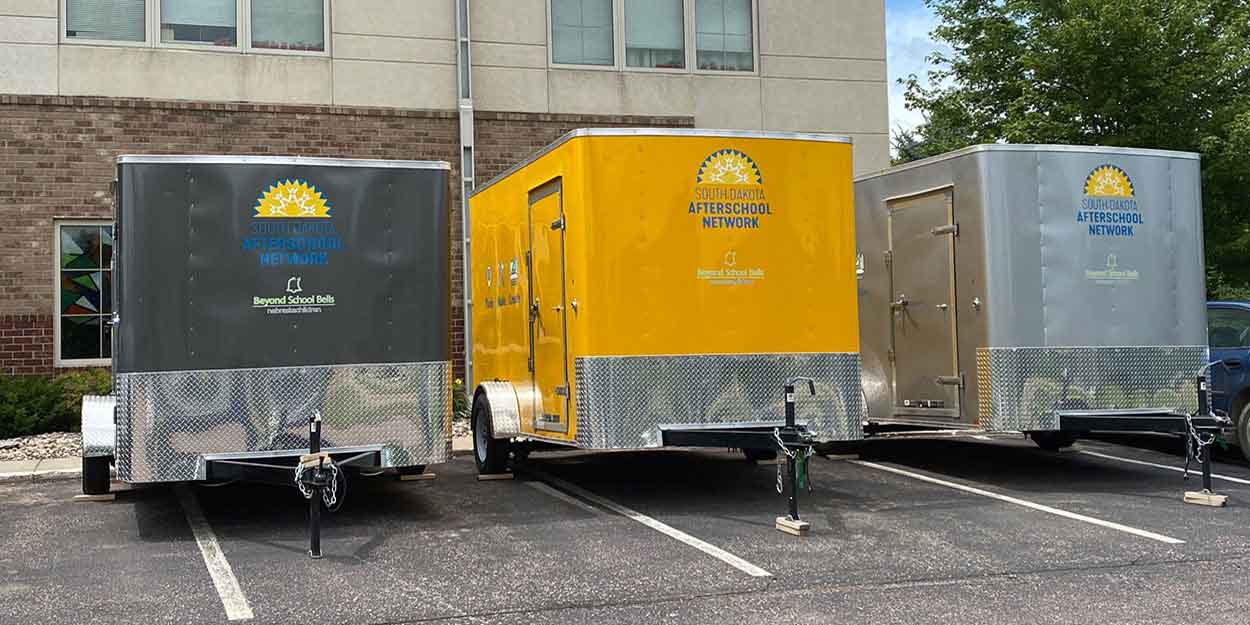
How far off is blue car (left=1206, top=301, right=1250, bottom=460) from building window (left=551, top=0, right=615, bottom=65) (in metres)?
8.85

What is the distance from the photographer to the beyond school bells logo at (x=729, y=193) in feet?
29.2

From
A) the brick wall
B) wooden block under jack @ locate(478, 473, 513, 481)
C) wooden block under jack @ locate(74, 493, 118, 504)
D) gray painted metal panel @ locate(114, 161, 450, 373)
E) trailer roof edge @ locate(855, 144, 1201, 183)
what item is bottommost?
wooden block under jack @ locate(478, 473, 513, 481)

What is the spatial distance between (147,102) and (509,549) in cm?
999

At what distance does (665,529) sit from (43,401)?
8.61 m

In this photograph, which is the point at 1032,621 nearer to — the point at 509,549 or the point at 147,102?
the point at 509,549

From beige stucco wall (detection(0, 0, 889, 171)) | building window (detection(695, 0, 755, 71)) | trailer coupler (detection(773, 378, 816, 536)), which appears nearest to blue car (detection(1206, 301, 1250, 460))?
trailer coupler (detection(773, 378, 816, 536))

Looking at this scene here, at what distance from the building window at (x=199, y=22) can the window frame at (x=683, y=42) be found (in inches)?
165

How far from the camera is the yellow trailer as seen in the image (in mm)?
8727

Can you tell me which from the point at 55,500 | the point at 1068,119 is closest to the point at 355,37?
the point at 55,500

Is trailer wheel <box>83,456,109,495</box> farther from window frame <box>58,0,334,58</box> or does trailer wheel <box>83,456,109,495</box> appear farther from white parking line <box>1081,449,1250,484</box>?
white parking line <box>1081,449,1250,484</box>

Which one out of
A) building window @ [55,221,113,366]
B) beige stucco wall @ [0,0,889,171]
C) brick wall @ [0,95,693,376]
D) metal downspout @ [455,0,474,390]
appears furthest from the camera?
metal downspout @ [455,0,474,390]

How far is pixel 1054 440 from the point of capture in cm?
1253

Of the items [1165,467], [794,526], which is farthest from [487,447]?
[1165,467]

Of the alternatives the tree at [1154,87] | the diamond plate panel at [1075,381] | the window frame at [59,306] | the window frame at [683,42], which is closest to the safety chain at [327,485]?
the diamond plate panel at [1075,381]
